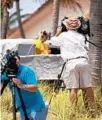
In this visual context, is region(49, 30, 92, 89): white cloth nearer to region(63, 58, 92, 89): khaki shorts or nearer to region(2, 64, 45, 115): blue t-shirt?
region(63, 58, 92, 89): khaki shorts

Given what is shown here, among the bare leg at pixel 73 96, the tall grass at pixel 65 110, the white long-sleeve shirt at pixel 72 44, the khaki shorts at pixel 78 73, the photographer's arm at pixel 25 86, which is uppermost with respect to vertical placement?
the white long-sleeve shirt at pixel 72 44

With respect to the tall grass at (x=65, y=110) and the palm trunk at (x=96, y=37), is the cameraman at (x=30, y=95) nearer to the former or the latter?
the tall grass at (x=65, y=110)

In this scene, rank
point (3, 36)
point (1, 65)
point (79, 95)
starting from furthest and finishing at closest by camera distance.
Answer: point (3, 36) → point (79, 95) → point (1, 65)

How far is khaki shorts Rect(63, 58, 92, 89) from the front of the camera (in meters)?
8.12

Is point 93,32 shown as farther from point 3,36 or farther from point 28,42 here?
point 3,36

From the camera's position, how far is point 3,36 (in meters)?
21.0

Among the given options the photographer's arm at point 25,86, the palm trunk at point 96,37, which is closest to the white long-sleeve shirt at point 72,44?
the palm trunk at point 96,37

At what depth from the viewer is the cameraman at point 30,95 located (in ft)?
19.9

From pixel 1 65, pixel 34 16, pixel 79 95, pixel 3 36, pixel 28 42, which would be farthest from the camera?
pixel 34 16

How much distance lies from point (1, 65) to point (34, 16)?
33442mm

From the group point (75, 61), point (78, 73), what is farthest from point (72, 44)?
point (78, 73)

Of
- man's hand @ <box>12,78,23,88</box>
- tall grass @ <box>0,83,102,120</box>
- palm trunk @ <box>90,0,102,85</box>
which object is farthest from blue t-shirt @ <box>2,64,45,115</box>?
palm trunk @ <box>90,0,102,85</box>

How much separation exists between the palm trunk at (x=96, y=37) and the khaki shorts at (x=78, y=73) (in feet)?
4.38

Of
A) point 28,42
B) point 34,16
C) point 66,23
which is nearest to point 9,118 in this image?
point 66,23
